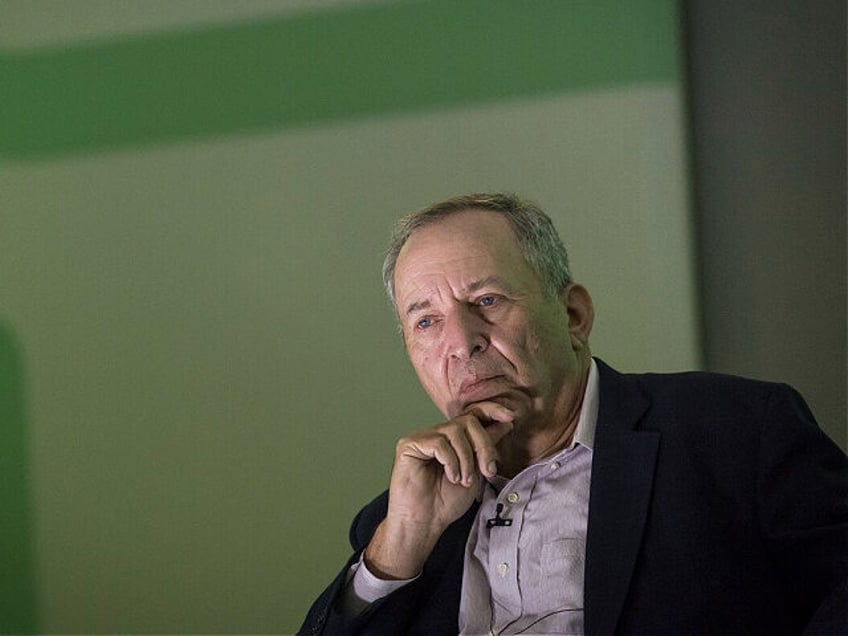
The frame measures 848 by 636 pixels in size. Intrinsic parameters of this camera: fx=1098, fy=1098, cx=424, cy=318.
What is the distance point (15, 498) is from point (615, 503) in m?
2.01

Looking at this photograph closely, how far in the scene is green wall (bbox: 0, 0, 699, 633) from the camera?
2.78m

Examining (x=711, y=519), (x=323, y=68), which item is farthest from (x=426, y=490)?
(x=323, y=68)

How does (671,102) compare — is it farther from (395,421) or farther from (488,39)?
(395,421)

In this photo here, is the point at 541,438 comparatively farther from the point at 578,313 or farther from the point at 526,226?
the point at 526,226

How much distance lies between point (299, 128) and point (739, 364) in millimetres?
1284

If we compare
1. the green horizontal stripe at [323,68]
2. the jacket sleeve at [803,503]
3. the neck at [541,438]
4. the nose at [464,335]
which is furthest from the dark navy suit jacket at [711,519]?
the green horizontal stripe at [323,68]

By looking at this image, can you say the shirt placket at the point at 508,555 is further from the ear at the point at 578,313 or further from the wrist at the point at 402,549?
the ear at the point at 578,313

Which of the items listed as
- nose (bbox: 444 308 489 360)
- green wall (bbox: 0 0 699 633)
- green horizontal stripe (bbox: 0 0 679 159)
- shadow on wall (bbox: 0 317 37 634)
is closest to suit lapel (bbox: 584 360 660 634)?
nose (bbox: 444 308 489 360)

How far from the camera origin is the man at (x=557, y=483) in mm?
1525

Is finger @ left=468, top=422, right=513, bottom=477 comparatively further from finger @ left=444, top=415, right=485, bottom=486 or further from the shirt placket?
the shirt placket

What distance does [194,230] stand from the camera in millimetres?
2939

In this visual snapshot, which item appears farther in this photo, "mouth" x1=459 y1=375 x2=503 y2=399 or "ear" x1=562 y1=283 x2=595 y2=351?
"ear" x1=562 y1=283 x2=595 y2=351

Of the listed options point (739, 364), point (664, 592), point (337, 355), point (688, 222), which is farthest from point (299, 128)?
point (664, 592)

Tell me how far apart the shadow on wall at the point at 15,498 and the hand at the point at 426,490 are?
1647mm
